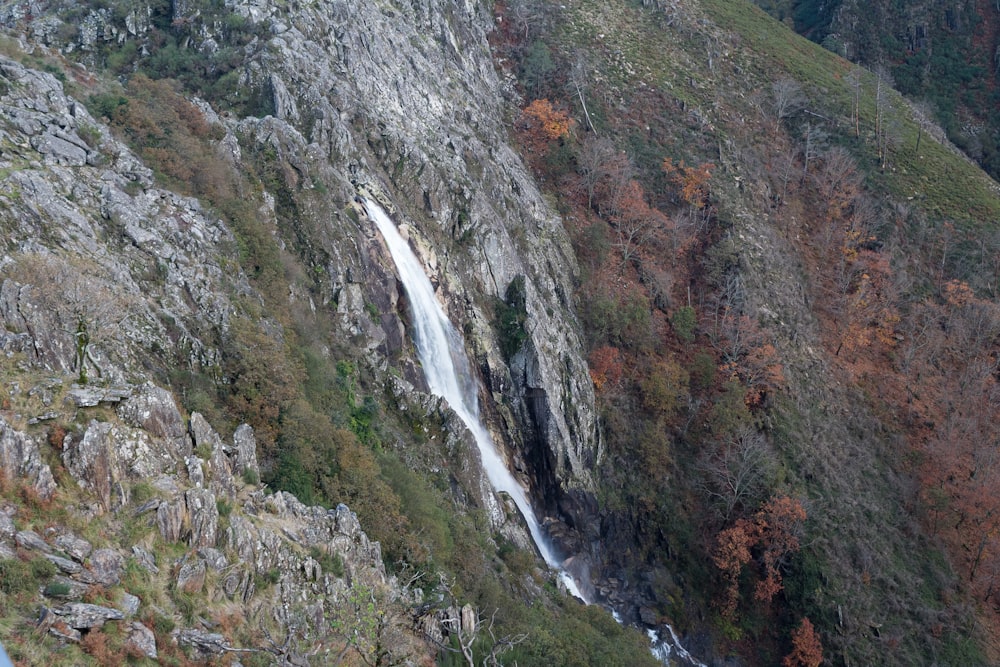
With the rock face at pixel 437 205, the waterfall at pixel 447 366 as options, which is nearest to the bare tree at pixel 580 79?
the rock face at pixel 437 205

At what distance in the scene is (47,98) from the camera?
903 inches

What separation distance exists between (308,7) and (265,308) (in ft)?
80.4

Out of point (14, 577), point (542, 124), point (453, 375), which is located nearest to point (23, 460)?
point (14, 577)

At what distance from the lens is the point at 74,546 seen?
12117mm

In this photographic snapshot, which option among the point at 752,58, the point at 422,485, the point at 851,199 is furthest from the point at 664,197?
the point at 422,485

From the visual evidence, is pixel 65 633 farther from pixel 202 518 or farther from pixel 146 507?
pixel 202 518

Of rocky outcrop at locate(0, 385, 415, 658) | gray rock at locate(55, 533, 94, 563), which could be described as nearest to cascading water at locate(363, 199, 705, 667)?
rocky outcrop at locate(0, 385, 415, 658)

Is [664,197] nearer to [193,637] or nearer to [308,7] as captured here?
[308,7]

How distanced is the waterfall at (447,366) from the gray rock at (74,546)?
19.5 m

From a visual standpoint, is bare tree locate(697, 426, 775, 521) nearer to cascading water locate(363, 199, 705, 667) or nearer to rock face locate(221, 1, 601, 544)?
rock face locate(221, 1, 601, 544)

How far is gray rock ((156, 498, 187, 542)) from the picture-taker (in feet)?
45.9

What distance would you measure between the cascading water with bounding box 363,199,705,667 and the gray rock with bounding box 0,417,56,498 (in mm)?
19241

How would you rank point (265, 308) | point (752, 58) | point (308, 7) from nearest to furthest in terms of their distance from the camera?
point (265, 308) → point (308, 7) → point (752, 58)

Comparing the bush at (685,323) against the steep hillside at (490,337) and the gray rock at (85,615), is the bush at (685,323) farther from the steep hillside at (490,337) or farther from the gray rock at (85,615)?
the gray rock at (85,615)
